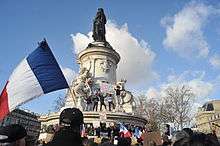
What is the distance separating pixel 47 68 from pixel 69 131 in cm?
→ 362

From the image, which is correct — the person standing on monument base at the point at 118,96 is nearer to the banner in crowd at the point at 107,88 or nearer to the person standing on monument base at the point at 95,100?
the banner in crowd at the point at 107,88

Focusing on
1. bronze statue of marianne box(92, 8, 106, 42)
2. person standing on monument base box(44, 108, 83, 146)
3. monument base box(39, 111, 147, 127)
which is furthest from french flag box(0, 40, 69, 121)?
bronze statue of marianne box(92, 8, 106, 42)

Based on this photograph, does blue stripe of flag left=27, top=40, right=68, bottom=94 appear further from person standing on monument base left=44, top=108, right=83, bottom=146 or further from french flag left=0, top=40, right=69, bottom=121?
person standing on monument base left=44, top=108, right=83, bottom=146

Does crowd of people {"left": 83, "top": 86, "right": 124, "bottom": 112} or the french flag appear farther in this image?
crowd of people {"left": 83, "top": 86, "right": 124, "bottom": 112}

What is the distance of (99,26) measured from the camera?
138 ft

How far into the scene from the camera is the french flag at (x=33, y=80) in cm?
616

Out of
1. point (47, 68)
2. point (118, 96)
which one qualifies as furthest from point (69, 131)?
point (118, 96)

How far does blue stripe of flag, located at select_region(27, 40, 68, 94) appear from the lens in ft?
23.0

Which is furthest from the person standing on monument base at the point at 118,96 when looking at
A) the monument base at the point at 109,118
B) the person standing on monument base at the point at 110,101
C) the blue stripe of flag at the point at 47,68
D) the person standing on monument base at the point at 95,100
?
the blue stripe of flag at the point at 47,68

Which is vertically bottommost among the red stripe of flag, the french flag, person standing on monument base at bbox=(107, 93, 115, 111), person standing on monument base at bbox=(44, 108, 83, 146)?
person standing on monument base at bbox=(44, 108, 83, 146)

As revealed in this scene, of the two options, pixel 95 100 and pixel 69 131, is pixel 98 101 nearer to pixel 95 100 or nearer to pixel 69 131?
pixel 95 100

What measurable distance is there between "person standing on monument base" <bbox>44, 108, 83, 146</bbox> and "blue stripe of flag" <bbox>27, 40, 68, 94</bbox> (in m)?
3.23

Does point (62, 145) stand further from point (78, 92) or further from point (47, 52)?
point (78, 92)

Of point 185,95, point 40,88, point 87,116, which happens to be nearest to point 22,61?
point 40,88
